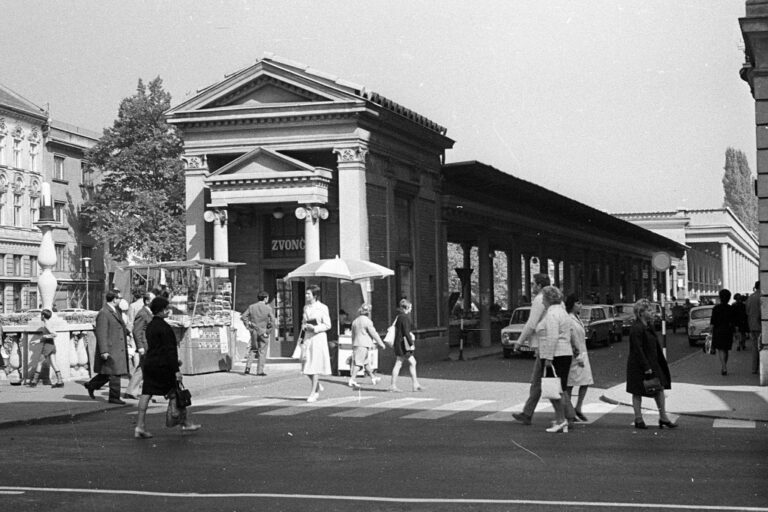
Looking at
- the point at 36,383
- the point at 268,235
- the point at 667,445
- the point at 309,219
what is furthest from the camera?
the point at 268,235

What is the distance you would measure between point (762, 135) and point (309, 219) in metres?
13.0

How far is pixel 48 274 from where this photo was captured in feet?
86.2

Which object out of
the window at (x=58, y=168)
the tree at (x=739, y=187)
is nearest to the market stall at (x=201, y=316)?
the window at (x=58, y=168)

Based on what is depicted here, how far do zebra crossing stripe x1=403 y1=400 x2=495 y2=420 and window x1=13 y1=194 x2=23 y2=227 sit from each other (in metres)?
55.6

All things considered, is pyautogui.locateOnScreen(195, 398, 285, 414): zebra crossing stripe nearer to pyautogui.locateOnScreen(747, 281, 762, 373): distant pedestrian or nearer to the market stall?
the market stall

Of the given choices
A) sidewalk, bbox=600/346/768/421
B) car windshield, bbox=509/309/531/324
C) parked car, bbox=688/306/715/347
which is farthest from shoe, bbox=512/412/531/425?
parked car, bbox=688/306/715/347

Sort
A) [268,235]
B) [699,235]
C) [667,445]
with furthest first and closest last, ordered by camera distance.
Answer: [699,235] → [268,235] → [667,445]

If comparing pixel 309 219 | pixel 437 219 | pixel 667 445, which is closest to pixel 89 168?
pixel 437 219

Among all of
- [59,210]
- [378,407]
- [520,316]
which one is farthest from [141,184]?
[378,407]

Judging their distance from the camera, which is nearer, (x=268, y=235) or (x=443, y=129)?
(x=268, y=235)

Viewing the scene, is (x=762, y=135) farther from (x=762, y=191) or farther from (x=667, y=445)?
(x=667, y=445)

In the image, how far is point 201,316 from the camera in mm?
27578

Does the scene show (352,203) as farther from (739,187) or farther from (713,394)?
(739,187)

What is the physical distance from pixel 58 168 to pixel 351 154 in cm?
4719
